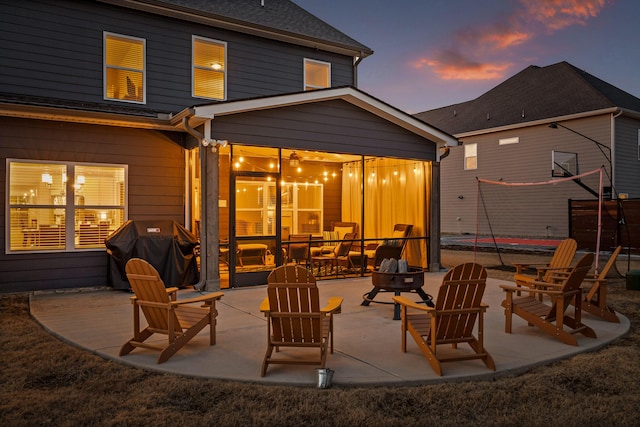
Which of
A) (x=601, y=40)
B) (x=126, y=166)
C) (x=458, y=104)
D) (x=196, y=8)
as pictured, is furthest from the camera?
(x=458, y=104)

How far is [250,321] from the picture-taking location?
6359 mm

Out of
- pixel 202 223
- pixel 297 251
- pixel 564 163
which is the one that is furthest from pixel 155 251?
pixel 564 163

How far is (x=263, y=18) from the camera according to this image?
39.0ft

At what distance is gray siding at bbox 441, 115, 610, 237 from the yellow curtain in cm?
617

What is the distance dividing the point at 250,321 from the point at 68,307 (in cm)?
300

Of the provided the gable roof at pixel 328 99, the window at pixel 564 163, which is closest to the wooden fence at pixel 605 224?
the window at pixel 564 163

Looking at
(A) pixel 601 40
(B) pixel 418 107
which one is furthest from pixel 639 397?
(B) pixel 418 107

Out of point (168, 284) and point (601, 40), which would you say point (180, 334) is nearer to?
point (168, 284)

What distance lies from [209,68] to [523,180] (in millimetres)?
15073

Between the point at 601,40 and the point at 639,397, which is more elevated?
the point at 601,40

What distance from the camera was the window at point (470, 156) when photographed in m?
23.1

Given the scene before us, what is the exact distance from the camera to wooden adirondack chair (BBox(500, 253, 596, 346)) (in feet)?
17.8

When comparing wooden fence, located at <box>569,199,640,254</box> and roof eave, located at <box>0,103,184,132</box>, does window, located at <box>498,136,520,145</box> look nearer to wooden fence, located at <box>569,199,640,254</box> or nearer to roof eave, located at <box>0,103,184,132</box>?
wooden fence, located at <box>569,199,640,254</box>

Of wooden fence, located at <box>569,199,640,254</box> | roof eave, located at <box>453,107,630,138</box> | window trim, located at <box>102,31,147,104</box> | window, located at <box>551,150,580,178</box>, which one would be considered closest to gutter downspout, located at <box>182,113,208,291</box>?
window trim, located at <box>102,31,147,104</box>
